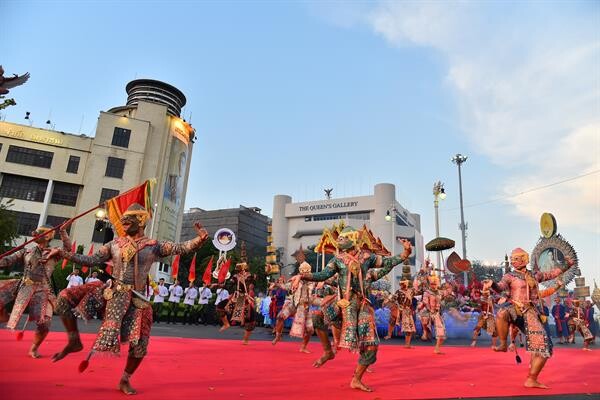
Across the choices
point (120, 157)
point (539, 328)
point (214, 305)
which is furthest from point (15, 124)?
point (539, 328)

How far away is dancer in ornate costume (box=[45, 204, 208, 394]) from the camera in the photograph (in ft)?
13.1

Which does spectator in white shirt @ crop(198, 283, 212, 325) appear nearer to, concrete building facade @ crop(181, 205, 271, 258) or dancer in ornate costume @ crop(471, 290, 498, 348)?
dancer in ornate costume @ crop(471, 290, 498, 348)

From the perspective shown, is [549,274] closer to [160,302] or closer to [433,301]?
[433,301]

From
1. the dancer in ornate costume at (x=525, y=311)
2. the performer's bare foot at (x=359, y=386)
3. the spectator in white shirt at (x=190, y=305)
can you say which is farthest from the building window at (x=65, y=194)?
the dancer in ornate costume at (x=525, y=311)

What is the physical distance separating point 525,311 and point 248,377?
13.4 feet

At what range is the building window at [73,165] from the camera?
3475 cm

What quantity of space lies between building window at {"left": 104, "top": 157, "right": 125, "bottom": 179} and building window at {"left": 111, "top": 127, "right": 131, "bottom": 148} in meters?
1.44

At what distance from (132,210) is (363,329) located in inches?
123

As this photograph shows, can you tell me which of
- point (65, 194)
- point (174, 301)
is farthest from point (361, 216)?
point (174, 301)

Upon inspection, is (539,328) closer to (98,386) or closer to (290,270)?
(98,386)

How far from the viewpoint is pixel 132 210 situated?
455cm

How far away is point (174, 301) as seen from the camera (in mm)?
17516

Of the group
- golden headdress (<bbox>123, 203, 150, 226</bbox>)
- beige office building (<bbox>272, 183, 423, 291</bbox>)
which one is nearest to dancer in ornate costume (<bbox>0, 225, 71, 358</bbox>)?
golden headdress (<bbox>123, 203, 150, 226</bbox>)

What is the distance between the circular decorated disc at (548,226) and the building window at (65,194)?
121 feet
